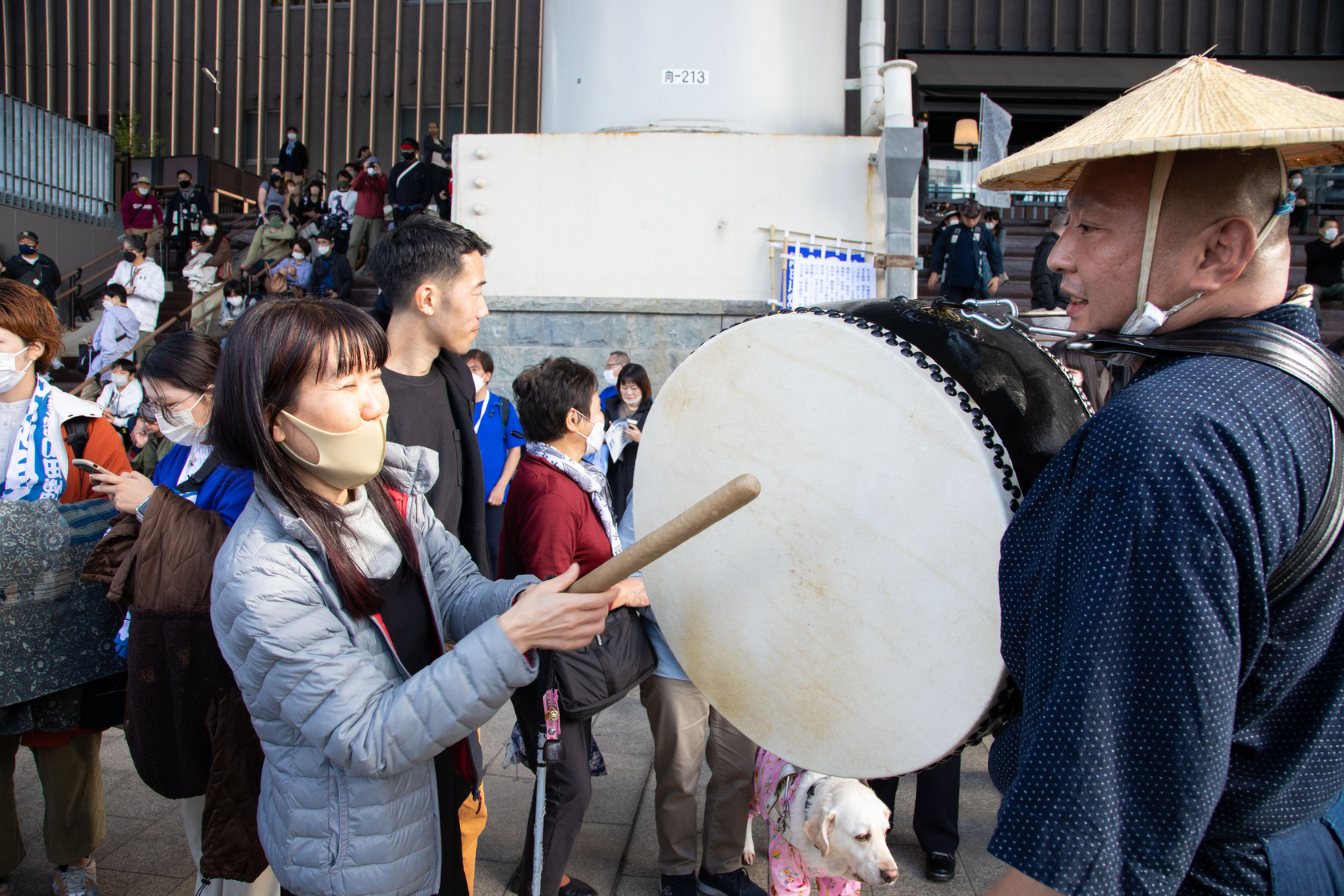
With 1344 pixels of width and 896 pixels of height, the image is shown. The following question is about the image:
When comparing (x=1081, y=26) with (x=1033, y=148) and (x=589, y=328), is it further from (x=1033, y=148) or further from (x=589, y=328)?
(x=1033, y=148)

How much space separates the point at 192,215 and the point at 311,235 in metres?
2.69

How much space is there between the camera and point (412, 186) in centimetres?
980

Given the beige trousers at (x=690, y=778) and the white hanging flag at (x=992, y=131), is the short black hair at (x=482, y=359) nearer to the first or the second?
the beige trousers at (x=690, y=778)

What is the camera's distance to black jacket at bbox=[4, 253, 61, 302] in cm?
1071

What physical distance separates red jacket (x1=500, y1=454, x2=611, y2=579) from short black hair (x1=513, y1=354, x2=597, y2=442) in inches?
4.0

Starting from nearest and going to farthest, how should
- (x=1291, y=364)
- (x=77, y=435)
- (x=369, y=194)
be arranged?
(x=1291, y=364) < (x=77, y=435) < (x=369, y=194)

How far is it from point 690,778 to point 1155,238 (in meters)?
2.18

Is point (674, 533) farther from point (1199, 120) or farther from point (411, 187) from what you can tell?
point (411, 187)

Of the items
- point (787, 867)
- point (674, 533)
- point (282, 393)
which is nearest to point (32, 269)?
point (282, 393)

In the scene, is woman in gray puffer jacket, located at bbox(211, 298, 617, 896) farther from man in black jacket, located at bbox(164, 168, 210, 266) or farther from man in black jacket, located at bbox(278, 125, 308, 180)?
man in black jacket, located at bbox(278, 125, 308, 180)

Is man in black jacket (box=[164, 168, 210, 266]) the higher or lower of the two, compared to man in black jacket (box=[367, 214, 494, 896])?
higher

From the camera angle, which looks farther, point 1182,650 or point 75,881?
point 75,881

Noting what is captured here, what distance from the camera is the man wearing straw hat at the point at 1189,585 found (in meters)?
0.83

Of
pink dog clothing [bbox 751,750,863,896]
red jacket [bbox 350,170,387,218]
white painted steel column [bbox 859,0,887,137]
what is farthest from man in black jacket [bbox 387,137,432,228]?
pink dog clothing [bbox 751,750,863,896]
